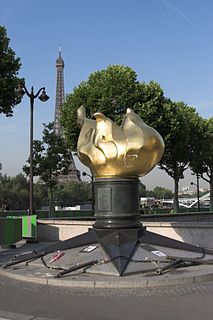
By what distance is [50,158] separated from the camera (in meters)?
39.4

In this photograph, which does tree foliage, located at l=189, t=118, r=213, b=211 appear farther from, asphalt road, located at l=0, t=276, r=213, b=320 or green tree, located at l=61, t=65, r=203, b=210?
asphalt road, located at l=0, t=276, r=213, b=320

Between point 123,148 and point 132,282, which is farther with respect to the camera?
point 123,148

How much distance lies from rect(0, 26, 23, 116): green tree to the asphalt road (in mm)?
13512

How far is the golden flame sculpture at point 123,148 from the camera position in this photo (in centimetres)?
1196

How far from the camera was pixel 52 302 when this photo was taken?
8.33m

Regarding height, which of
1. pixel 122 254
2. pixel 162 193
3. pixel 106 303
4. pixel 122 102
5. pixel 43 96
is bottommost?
pixel 106 303

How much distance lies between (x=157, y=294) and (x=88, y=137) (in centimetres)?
552

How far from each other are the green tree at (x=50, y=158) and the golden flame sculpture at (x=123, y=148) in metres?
26.8

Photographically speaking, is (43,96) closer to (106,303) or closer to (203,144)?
(106,303)

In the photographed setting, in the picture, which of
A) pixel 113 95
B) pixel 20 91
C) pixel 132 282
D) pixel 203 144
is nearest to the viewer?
pixel 132 282

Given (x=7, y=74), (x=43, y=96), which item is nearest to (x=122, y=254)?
(x=43, y=96)

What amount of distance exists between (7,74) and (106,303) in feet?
53.4

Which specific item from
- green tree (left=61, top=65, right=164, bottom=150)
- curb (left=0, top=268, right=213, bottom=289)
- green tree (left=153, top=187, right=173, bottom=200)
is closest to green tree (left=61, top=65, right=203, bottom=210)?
green tree (left=61, top=65, right=164, bottom=150)

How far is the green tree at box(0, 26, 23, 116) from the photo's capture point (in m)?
21.7
